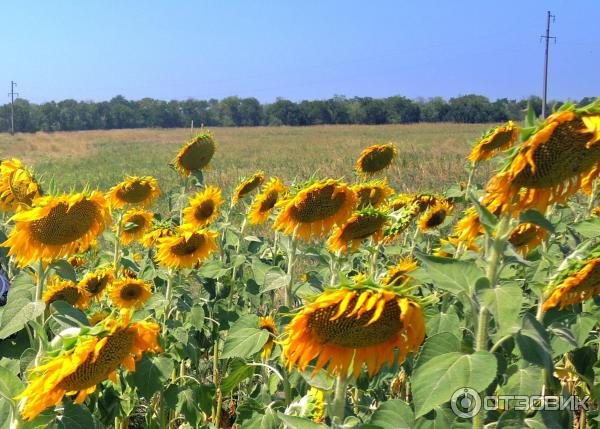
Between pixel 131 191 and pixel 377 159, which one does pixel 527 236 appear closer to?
pixel 377 159

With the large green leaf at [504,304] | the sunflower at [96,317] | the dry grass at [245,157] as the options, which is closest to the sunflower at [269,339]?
the sunflower at [96,317]

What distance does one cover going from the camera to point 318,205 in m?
2.29

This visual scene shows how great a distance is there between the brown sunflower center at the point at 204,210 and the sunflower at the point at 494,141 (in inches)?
54.1

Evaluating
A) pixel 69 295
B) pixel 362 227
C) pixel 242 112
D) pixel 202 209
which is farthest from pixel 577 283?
pixel 242 112

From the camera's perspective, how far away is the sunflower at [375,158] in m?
3.80

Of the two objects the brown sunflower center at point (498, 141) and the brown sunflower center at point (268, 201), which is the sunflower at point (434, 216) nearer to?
the brown sunflower center at point (498, 141)

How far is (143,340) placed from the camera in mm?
1428

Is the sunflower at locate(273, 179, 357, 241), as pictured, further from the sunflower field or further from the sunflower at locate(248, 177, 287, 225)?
the sunflower at locate(248, 177, 287, 225)

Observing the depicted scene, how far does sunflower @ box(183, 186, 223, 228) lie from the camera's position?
3547mm

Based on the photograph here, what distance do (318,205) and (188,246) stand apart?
82 centimetres

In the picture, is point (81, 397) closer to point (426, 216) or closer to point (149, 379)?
point (149, 379)

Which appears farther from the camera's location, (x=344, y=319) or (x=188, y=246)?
(x=188, y=246)

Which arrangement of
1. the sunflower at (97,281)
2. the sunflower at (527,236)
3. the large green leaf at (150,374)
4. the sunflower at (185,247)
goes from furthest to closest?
1. the sunflower at (185,247)
2. the sunflower at (97,281)
3. the sunflower at (527,236)
4. the large green leaf at (150,374)

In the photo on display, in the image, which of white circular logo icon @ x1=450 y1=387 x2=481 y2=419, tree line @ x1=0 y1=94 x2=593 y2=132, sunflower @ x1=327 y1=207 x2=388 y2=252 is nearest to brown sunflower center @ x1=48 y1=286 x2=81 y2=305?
sunflower @ x1=327 y1=207 x2=388 y2=252
